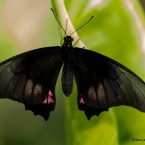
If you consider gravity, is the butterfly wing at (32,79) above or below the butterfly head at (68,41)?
below

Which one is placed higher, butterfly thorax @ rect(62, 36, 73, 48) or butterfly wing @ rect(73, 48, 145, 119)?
butterfly thorax @ rect(62, 36, 73, 48)

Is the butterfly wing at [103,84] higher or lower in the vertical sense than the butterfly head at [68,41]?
lower

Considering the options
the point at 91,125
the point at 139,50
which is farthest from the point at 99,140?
the point at 139,50
